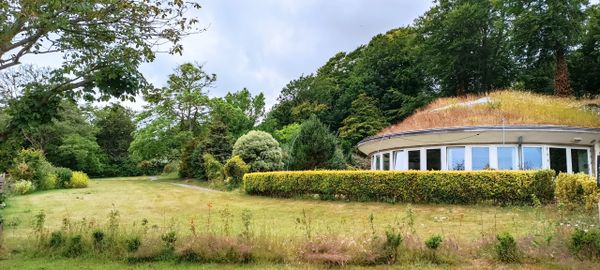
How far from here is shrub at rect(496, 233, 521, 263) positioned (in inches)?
284

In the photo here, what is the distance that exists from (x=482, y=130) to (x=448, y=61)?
27.7m

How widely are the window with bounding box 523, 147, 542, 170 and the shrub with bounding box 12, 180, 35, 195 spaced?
22.5 meters

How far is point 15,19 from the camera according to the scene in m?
7.11

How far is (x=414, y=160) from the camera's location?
20328mm

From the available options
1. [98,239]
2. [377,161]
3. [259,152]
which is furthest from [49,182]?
[98,239]

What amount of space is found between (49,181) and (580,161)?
2548 cm

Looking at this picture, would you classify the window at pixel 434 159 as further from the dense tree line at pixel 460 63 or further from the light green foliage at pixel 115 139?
the light green foliage at pixel 115 139

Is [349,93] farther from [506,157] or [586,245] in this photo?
[586,245]

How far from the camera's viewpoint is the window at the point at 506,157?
18094 millimetres

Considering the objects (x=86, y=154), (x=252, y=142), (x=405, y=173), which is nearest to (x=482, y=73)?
(x=252, y=142)

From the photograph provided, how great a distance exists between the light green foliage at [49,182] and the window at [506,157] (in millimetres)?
22252

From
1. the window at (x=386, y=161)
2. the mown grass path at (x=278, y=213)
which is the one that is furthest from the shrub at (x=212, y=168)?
the window at (x=386, y=161)

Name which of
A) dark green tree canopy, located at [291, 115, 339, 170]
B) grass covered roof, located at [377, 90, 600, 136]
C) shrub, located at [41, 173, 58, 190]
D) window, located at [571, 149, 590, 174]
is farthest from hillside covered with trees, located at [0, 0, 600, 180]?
window, located at [571, 149, 590, 174]

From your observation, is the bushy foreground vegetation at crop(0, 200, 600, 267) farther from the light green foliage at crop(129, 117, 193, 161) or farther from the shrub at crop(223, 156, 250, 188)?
the light green foliage at crop(129, 117, 193, 161)
